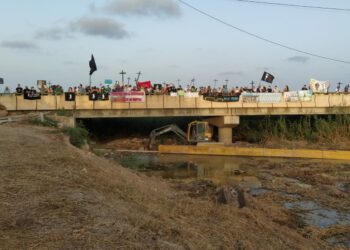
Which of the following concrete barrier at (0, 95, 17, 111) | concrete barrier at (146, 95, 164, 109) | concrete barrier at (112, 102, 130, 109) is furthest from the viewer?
concrete barrier at (146, 95, 164, 109)

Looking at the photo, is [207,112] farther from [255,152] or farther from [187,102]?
[255,152]

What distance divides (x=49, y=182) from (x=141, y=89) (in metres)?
28.9

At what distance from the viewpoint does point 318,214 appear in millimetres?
14305

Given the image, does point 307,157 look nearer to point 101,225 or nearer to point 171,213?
point 171,213

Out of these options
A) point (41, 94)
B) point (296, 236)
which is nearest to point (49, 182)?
point (296, 236)

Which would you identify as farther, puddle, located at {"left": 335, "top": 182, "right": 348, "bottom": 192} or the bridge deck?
the bridge deck

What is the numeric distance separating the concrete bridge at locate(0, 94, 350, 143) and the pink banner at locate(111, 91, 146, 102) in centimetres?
35

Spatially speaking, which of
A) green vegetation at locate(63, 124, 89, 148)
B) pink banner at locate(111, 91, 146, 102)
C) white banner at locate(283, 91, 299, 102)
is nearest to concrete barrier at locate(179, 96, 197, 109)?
pink banner at locate(111, 91, 146, 102)

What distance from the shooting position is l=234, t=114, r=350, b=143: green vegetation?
35769 mm

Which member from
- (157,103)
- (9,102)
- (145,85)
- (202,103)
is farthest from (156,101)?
(9,102)

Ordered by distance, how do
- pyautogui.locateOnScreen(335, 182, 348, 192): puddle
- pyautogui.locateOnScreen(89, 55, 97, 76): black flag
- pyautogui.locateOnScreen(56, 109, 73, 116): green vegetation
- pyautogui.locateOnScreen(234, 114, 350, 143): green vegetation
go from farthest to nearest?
pyautogui.locateOnScreen(89, 55, 97, 76): black flag
pyautogui.locateOnScreen(234, 114, 350, 143): green vegetation
pyautogui.locateOnScreen(56, 109, 73, 116): green vegetation
pyautogui.locateOnScreen(335, 182, 348, 192): puddle

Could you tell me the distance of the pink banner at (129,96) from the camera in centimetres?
3616

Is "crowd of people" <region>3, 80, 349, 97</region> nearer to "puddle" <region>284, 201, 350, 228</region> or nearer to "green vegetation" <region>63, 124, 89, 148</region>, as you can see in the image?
"green vegetation" <region>63, 124, 89, 148</region>

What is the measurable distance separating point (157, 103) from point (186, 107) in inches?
101
